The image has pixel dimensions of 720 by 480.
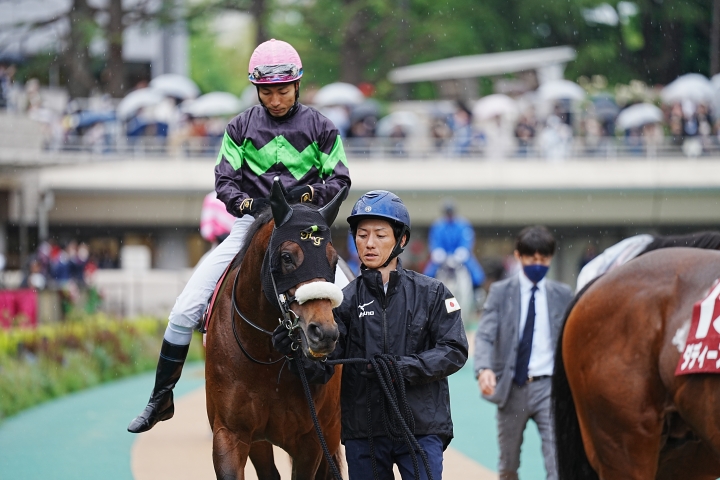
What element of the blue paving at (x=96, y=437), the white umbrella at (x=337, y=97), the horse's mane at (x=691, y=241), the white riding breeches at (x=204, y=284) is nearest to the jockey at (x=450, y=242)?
the blue paving at (x=96, y=437)

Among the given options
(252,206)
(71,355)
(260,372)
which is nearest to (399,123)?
(71,355)

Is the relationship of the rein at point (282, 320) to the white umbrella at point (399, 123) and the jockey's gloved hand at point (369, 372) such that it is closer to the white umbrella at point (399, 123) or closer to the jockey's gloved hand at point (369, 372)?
the jockey's gloved hand at point (369, 372)

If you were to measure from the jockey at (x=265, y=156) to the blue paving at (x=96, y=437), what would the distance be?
3186mm

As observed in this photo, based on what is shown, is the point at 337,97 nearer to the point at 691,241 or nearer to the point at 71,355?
the point at 71,355

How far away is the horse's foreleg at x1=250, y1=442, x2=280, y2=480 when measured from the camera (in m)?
5.56

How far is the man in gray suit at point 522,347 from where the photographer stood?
6543 mm

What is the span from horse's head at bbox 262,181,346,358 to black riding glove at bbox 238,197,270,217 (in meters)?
0.38

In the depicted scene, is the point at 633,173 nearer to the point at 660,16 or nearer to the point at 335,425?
the point at 660,16

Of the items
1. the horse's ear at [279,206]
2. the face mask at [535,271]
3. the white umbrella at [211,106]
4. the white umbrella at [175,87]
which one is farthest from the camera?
the white umbrella at [175,87]

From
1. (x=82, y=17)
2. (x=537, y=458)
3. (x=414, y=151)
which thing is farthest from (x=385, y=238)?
(x=82, y=17)

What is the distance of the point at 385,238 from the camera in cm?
464

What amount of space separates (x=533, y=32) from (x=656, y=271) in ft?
126

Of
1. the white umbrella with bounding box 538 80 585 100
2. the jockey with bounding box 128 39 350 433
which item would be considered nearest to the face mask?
the jockey with bounding box 128 39 350 433

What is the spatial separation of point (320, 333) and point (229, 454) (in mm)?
1058
